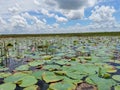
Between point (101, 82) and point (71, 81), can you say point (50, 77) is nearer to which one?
point (71, 81)

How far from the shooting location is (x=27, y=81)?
392cm

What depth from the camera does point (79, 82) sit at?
12.7 feet

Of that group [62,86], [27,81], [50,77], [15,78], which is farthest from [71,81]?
[15,78]

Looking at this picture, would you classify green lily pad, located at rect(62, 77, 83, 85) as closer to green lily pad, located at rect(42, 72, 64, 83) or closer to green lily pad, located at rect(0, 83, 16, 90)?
green lily pad, located at rect(42, 72, 64, 83)

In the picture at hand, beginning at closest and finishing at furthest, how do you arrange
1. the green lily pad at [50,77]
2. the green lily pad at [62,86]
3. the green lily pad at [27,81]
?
1. the green lily pad at [62,86]
2. the green lily pad at [27,81]
3. the green lily pad at [50,77]

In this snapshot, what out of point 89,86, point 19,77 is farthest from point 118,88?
point 19,77

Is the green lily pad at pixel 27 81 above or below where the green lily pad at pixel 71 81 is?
below

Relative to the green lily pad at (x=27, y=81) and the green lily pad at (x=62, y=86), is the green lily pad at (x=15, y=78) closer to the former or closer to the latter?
the green lily pad at (x=27, y=81)

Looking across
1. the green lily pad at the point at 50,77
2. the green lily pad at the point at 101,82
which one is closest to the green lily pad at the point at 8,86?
the green lily pad at the point at 50,77

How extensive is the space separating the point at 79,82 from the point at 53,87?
614 millimetres

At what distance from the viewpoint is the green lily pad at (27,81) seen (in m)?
3.76

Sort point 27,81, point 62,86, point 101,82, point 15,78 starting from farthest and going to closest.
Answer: point 15,78 < point 27,81 < point 101,82 < point 62,86

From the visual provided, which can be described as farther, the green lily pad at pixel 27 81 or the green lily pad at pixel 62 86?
the green lily pad at pixel 27 81

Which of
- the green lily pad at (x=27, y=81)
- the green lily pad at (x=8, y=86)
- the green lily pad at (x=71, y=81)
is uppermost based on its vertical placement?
the green lily pad at (x=71, y=81)
